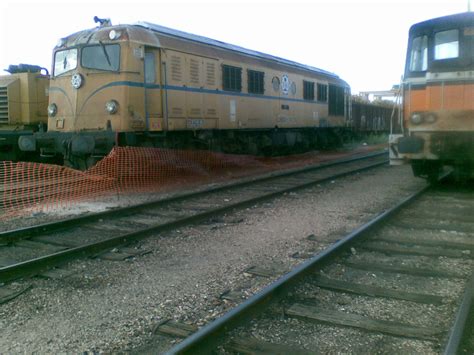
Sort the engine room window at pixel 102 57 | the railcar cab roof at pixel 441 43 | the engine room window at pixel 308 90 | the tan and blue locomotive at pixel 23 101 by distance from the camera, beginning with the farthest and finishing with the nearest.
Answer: the engine room window at pixel 308 90
the tan and blue locomotive at pixel 23 101
the engine room window at pixel 102 57
the railcar cab roof at pixel 441 43

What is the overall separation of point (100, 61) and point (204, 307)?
808cm

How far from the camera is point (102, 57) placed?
411 inches

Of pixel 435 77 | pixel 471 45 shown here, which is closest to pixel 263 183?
pixel 435 77

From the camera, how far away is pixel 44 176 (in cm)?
1158

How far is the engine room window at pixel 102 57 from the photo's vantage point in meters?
10.2

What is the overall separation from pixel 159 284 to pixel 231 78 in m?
9.67

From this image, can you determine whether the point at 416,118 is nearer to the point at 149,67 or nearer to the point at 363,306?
the point at 149,67

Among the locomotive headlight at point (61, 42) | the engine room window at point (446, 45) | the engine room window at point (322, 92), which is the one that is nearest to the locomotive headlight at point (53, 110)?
the locomotive headlight at point (61, 42)

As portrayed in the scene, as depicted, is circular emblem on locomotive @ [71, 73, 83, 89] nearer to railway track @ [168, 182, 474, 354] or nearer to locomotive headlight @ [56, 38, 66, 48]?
locomotive headlight @ [56, 38, 66, 48]

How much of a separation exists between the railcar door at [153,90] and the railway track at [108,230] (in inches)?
91.4

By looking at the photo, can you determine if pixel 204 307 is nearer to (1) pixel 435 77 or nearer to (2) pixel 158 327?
(2) pixel 158 327

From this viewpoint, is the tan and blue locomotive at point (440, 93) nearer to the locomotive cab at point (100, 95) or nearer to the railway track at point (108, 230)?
the railway track at point (108, 230)

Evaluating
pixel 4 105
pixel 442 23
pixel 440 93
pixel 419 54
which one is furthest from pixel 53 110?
pixel 442 23

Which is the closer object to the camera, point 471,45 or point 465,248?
point 465,248
